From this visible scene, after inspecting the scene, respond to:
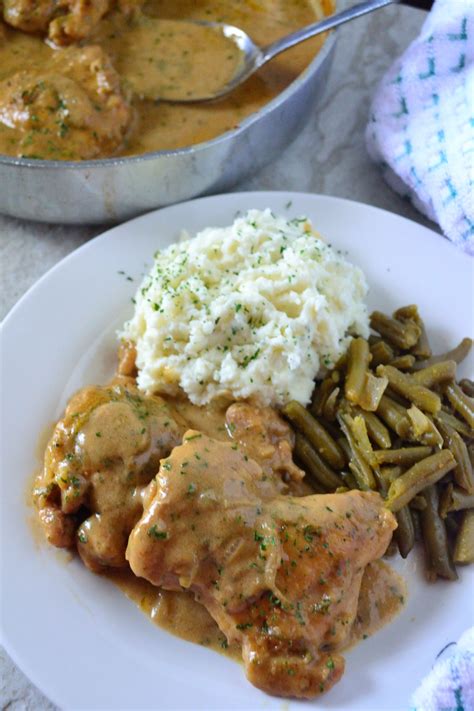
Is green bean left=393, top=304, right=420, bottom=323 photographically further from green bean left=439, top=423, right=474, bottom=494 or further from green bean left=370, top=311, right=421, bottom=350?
green bean left=439, top=423, right=474, bottom=494

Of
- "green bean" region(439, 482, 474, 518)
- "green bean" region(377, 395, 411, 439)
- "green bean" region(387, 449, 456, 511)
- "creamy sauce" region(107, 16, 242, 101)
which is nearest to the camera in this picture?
"green bean" region(387, 449, 456, 511)

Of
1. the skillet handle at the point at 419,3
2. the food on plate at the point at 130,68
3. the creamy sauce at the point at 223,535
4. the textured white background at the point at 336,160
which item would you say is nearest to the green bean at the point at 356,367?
the creamy sauce at the point at 223,535

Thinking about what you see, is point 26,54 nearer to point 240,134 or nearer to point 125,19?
point 125,19

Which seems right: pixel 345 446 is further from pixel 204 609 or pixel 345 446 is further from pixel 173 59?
pixel 173 59

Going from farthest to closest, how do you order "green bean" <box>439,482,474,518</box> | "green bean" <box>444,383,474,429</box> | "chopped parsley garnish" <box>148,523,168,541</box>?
1. "green bean" <box>444,383,474,429</box>
2. "green bean" <box>439,482,474,518</box>
3. "chopped parsley garnish" <box>148,523,168,541</box>

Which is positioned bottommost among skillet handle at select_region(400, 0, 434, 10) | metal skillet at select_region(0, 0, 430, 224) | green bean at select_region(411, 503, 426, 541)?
green bean at select_region(411, 503, 426, 541)

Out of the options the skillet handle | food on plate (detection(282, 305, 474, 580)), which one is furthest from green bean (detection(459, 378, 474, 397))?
the skillet handle

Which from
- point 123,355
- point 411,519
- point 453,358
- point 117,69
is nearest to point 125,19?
point 117,69

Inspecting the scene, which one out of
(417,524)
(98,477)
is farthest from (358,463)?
(98,477)
